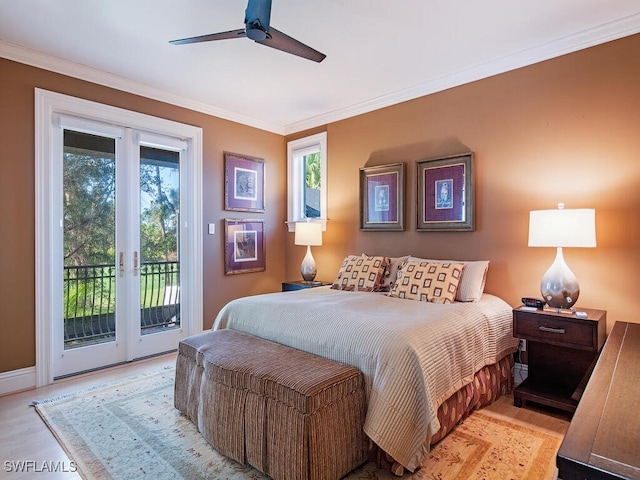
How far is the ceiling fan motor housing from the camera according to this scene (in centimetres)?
185

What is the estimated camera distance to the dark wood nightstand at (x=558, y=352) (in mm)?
2285

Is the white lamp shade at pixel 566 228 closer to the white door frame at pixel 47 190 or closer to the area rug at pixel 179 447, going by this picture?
the area rug at pixel 179 447

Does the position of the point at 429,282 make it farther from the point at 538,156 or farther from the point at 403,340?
the point at 538,156

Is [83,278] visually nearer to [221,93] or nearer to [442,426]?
[221,93]

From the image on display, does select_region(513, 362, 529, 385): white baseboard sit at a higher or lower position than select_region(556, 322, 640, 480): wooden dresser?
lower

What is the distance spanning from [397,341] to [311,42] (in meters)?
2.26

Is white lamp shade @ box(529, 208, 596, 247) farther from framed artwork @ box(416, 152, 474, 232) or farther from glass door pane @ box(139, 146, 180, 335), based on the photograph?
glass door pane @ box(139, 146, 180, 335)

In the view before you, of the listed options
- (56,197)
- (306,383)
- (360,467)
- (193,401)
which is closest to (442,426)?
(360,467)

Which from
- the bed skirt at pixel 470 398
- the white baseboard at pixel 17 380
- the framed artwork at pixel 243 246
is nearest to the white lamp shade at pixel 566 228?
the bed skirt at pixel 470 398

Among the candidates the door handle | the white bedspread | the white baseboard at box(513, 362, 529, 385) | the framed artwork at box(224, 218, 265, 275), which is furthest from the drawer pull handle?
the door handle

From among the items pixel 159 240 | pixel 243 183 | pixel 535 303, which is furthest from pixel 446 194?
pixel 159 240

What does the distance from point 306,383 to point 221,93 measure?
316 centimetres

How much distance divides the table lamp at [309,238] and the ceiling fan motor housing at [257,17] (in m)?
2.48

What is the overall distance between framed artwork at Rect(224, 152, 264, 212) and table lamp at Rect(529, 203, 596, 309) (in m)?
3.10
